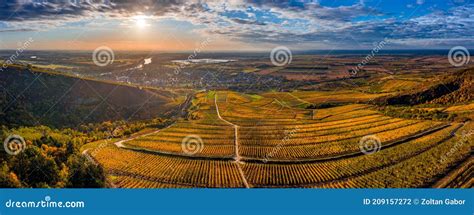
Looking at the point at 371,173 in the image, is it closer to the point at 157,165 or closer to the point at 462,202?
the point at 462,202

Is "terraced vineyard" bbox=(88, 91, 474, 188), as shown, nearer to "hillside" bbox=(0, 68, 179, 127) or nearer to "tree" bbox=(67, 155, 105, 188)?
"tree" bbox=(67, 155, 105, 188)

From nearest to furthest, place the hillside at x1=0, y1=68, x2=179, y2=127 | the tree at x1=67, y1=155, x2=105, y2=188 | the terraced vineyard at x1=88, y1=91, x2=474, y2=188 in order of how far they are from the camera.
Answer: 1. the tree at x1=67, y1=155, x2=105, y2=188
2. the terraced vineyard at x1=88, y1=91, x2=474, y2=188
3. the hillside at x1=0, y1=68, x2=179, y2=127

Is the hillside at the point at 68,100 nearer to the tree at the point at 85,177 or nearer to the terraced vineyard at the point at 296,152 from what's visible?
the terraced vineyard at the point at 296,152

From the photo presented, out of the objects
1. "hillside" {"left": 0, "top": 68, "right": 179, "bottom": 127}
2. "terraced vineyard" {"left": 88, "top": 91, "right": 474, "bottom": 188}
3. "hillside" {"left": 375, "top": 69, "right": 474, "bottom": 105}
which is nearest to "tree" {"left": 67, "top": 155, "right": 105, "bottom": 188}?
"terraced vineyard" {"left": 88, "top": 91, "right": 474, "bottom": 188}

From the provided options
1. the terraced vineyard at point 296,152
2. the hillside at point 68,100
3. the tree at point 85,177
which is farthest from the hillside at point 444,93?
the hillside at point 68,100

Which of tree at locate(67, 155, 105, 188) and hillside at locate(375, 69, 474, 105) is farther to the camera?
hillside at locate(375, 69, 474, 105)
